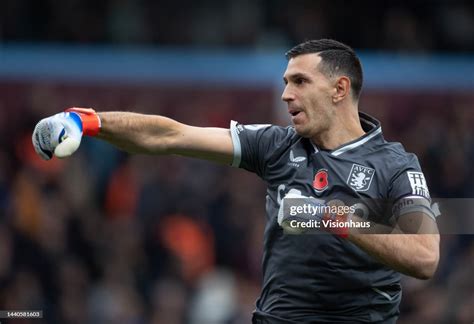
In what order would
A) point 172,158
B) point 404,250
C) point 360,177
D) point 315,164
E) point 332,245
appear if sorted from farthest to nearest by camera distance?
1. point 172,158
2. point 315,164
3. point 360,177
4. point 332,245
5. point 404,250

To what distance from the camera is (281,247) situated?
6.11 m

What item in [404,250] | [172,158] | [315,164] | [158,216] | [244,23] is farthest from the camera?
[244,23]

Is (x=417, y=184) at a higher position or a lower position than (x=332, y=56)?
lower

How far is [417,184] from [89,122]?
1836mm

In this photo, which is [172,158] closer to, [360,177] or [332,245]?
[360,177]

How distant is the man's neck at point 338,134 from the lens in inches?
250

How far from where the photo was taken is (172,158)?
13.0 meters

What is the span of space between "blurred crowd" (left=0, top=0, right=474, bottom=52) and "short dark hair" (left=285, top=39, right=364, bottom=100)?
8.57m

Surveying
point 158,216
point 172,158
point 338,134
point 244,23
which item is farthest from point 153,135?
point 244,23

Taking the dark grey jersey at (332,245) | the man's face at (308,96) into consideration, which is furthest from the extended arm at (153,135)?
the man's face at (308,96)

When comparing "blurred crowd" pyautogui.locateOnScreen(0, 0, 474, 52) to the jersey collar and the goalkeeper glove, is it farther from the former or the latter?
the goalkeeper glove

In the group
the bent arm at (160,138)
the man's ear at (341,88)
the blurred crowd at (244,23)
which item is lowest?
the bent arm at (160,138)

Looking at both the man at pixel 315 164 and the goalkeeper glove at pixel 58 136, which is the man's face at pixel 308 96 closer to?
the man at pixel 315 164

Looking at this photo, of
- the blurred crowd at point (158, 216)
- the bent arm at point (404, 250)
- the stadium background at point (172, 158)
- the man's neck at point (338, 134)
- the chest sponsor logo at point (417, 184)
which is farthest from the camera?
the stadium background at point (172, 158)
